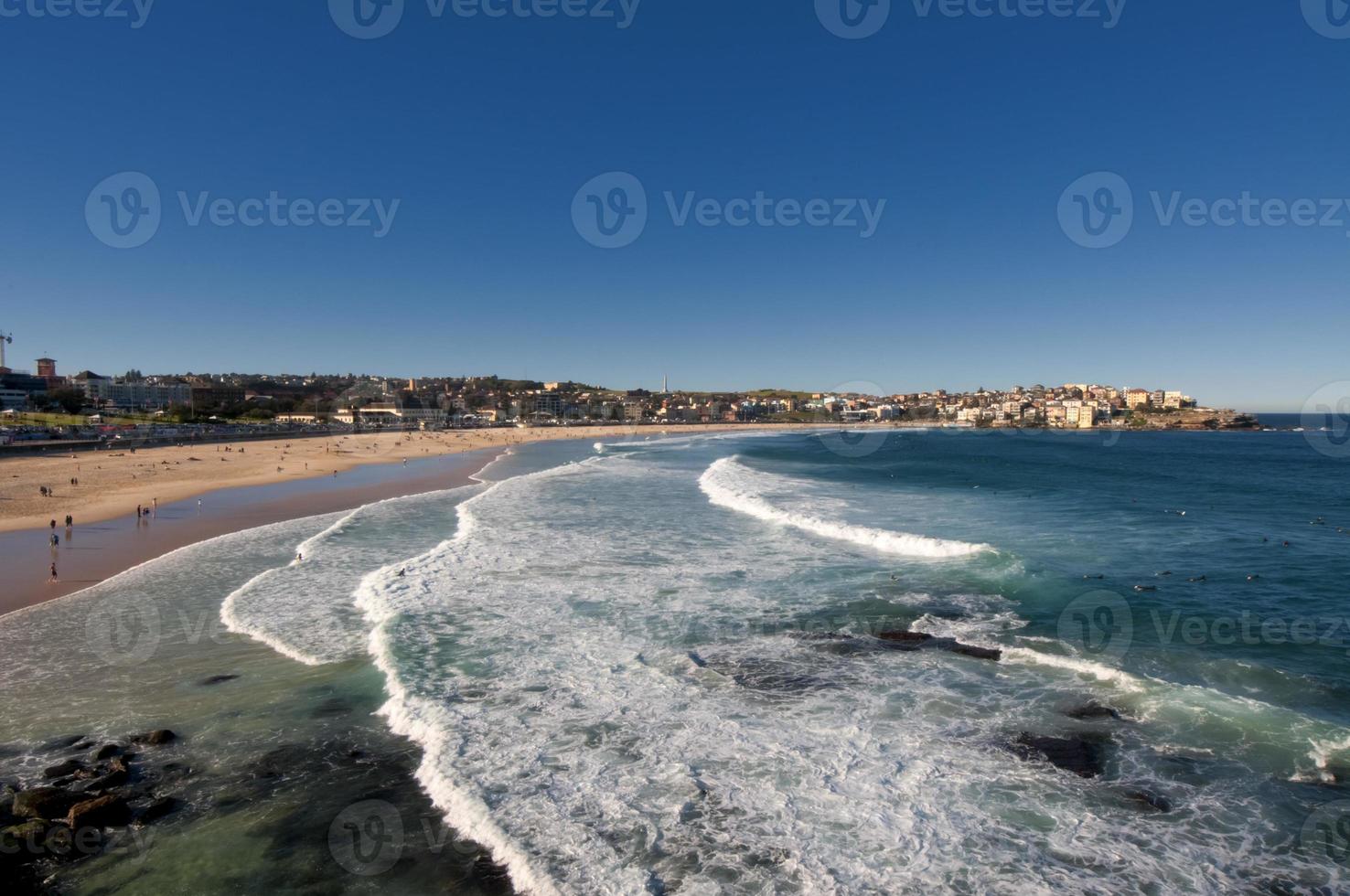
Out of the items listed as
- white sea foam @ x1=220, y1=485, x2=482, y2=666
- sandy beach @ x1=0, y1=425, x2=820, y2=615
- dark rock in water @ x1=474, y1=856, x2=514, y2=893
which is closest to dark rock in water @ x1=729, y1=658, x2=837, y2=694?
dark rock in water @ x1=474, y1=856, x2=514, y2=893

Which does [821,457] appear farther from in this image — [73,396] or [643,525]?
[73,396]

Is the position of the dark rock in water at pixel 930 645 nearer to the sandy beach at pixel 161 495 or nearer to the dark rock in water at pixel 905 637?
the dark rock in water at pixel 905 637

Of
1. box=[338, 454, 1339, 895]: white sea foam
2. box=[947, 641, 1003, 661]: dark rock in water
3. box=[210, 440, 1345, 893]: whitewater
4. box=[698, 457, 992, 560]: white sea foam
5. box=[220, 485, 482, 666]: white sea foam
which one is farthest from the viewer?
box=[698, 457, 992, 560]: white sea foam

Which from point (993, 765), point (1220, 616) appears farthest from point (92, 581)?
point (1220, 616)

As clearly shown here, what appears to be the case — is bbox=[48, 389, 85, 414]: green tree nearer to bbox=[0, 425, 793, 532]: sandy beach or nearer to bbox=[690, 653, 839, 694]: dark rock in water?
bbox=[0, 425, 793, 532]: sandy beach

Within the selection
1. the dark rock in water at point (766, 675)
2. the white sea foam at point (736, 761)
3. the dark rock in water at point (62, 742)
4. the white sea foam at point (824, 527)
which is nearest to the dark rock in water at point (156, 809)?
the dark rock in water at point (62, 742)

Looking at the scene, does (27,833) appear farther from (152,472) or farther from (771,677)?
(152,472)

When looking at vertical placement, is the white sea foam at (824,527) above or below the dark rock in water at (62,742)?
above

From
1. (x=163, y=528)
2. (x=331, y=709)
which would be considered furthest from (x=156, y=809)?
(x=163, y=528)
